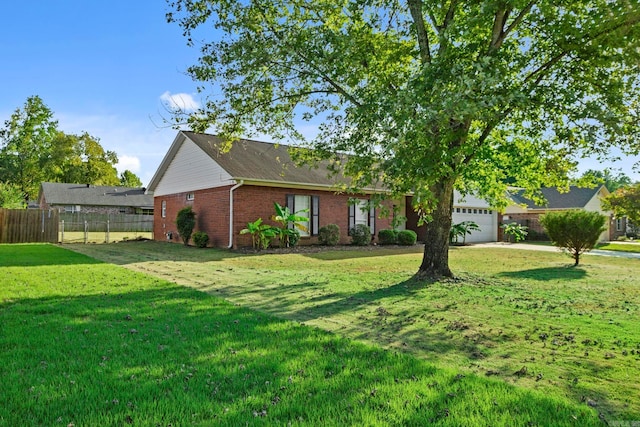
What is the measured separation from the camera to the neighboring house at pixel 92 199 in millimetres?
42312

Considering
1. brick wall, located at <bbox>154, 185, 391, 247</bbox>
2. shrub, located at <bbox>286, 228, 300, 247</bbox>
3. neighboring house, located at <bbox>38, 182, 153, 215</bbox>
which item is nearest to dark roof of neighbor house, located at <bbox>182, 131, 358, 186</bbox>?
brick wall, located at <bbox>154, 185, 391, 247</bbox>

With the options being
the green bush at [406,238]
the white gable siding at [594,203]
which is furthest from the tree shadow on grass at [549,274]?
the white gable siding at [594,203]

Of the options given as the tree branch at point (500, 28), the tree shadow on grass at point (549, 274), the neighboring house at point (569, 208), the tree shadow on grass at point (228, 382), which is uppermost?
the tree branch at point (500, 28)

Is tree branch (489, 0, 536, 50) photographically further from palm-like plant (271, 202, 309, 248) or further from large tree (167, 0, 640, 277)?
palm-like plant (271, 202, 309, 248)

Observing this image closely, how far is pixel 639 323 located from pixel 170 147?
21292 millimetres

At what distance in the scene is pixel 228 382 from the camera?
3.67 meters

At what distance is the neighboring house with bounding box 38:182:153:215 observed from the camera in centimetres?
4231

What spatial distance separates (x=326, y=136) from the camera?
35.5 ft

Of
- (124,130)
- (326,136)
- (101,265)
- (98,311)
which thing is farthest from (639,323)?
(124,130)

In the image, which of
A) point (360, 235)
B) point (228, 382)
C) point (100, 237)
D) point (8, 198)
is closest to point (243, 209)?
point (360, 235)

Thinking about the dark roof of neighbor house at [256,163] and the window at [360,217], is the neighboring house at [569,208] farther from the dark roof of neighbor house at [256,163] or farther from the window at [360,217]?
the dark roof of neighbor house at [256,163]

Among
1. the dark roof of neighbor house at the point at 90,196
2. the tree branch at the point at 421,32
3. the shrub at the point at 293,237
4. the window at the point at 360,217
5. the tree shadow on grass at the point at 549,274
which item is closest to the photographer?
the tree branch at the point at 421,32

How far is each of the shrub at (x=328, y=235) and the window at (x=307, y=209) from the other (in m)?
0.41

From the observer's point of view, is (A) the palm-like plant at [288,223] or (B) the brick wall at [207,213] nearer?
(A) the palm-like plant at [288,223]
